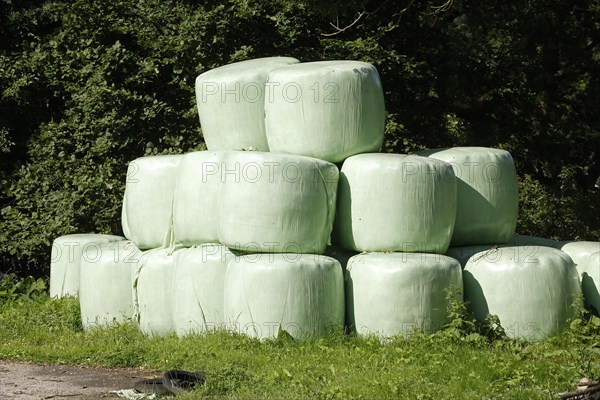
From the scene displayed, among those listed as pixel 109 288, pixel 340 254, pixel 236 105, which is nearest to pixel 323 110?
pixel 236 105

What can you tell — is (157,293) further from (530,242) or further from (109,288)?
(530,242)

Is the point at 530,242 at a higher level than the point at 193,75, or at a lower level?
lower

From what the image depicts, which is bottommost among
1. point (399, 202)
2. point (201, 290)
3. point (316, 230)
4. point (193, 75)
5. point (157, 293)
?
point (157, 293)

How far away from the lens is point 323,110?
9.36 m

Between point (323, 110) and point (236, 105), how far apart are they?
1.01 m

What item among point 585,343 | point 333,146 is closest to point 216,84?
point 333,146

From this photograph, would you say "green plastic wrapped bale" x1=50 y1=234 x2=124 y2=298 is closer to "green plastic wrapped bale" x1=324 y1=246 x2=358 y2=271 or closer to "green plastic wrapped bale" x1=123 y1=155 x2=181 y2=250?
"green plastic wrapped bale" x1=123 y1=155 x2=181 y2=250

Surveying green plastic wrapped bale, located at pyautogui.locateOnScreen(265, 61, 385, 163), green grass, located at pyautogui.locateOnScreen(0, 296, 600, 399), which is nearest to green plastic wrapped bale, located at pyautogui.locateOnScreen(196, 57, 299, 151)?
green plastic wrapped bale, located at pyautogui.locateOnScreen(265, 61, 385, 163)

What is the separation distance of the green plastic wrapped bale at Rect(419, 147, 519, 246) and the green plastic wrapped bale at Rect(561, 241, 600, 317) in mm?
721

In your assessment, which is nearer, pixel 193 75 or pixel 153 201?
pixel 153 201

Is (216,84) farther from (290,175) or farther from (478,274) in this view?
(478,274)

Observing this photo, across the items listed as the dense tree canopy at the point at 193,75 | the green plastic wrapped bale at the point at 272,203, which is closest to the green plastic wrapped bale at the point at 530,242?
the green plastic wrapped bale at the point at 272,203

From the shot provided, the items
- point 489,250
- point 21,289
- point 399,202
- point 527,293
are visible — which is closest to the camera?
point 399,202

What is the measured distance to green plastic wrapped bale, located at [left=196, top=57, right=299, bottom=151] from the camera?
991cm
